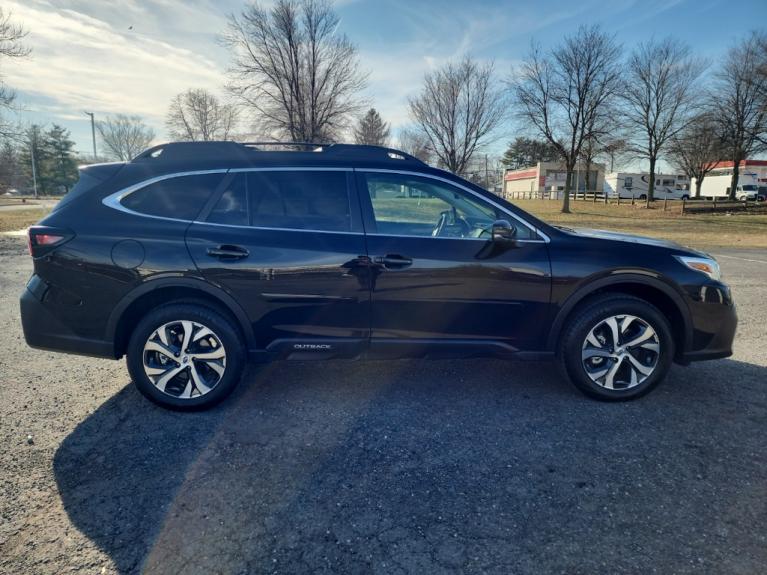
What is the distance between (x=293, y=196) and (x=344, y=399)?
5.06 feet

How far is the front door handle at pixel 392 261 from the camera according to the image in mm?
3240

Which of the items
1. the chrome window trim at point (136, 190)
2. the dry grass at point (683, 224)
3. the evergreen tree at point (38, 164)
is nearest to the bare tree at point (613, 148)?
the dry grass at point (683, 224)

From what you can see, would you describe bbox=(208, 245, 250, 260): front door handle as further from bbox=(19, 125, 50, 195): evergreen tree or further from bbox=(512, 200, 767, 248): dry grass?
bbox=(19, 125, 50, 195): evergreen tree

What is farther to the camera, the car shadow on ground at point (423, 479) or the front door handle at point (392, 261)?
the front door handle at point (392, 261)

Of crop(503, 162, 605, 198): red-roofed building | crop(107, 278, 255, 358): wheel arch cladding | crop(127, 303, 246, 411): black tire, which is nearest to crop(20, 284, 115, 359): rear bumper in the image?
crop(107, 278, 255, 358): wheel arch cladding

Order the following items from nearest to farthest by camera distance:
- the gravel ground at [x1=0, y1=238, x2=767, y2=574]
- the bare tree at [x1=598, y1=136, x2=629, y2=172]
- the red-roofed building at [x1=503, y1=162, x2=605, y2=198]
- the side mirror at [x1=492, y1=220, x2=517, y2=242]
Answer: the gravel ground at [x1=0, y1=238, x2=767, y2=574]
the side mirror at [x1=492, y1=220, x2=517, y2=242]
the bare tree at [x1=598, y1=136, x2=629, y2=172]
the red-roofed building at [x1=503, y1=162, x2=605, y2=198]

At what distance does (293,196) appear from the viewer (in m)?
3.36

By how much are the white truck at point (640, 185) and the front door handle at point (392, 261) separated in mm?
68086

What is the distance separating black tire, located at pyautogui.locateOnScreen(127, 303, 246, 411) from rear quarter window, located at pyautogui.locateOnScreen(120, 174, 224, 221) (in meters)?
0.65

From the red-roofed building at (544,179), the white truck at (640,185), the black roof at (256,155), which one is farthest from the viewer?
the red-roofed building at (544,179)

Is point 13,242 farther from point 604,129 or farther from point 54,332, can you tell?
point 604,129

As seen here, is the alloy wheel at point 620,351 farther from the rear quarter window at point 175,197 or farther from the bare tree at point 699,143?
the bare tree at point 699,143

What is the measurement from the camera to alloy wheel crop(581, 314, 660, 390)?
343 cm

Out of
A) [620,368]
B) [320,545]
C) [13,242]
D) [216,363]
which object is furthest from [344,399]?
[13,242]
